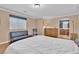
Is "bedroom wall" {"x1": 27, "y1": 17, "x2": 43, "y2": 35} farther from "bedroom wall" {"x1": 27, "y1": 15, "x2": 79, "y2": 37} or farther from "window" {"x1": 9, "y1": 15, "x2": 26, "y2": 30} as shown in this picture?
"window" {"x1": 9, "y1": 15, "x2": 26, "y2": 30}

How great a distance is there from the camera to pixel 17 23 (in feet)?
6.26

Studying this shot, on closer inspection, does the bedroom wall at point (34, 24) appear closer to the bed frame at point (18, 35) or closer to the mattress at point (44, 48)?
the bed frame at point (18, 35)

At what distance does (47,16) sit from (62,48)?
2.24 feet

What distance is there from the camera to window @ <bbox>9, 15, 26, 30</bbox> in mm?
1852

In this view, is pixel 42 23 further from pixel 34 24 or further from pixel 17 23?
pixel 17 23

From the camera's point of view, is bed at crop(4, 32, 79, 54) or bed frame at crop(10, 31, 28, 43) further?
bed frame at crop(10, 31, 28, 43)

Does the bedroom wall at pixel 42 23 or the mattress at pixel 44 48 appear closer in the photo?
the mattress at pixel 44 48

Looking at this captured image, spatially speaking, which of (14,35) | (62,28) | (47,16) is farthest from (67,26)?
(14,35)

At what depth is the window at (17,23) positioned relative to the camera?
72.9 inches

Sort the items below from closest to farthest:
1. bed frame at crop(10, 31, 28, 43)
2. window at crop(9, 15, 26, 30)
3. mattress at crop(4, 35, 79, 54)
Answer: mattress at crop(4, 35, 79, 54)
window at crop(9, 15, 26, 30)
bed frame at crop(10, 31, 28, 43)

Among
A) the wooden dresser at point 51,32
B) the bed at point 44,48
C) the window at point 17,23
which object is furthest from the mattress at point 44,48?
the window at point 17,23

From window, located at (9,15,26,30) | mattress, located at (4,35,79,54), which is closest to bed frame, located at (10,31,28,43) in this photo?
window, located at (9,15,26,30)

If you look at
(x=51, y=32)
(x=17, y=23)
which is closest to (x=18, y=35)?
(x=17, y=23)
